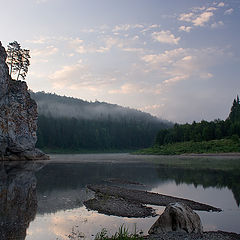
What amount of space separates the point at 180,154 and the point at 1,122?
8293cm

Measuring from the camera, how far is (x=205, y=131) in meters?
144

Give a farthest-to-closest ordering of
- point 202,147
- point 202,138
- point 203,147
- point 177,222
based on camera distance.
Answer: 1. point 202,138
2. point 202,147
3. point 203,147
4. point 177,222

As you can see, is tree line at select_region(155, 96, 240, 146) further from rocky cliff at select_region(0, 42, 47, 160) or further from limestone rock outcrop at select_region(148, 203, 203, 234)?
limestone rock outcrop at select_region(148, 203, 203, 234)

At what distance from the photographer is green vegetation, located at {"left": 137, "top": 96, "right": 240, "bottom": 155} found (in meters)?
126

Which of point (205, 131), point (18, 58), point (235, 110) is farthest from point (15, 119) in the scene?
point (235, 110)

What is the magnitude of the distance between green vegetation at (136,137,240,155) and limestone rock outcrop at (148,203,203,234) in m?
105

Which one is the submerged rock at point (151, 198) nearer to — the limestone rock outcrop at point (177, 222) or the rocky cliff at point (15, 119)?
the limestone rock outcrop at point (177, 222)

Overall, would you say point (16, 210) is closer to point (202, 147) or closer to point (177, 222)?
point (177, 222)

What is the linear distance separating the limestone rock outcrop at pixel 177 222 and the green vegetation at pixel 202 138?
105 metres

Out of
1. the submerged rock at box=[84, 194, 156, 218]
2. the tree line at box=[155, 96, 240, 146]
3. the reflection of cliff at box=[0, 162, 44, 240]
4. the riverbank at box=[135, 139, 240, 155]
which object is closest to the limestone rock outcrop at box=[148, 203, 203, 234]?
the submerged rock at box=[84, 194, 156, 218]

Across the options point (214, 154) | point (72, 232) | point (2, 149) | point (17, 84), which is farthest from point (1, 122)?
point (214, 154)

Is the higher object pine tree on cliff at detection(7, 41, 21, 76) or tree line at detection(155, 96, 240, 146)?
pine tree on cliff at detection(7, 41, 21, 76)

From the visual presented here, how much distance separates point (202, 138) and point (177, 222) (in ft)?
437

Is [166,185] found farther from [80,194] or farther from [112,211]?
[112,211]
